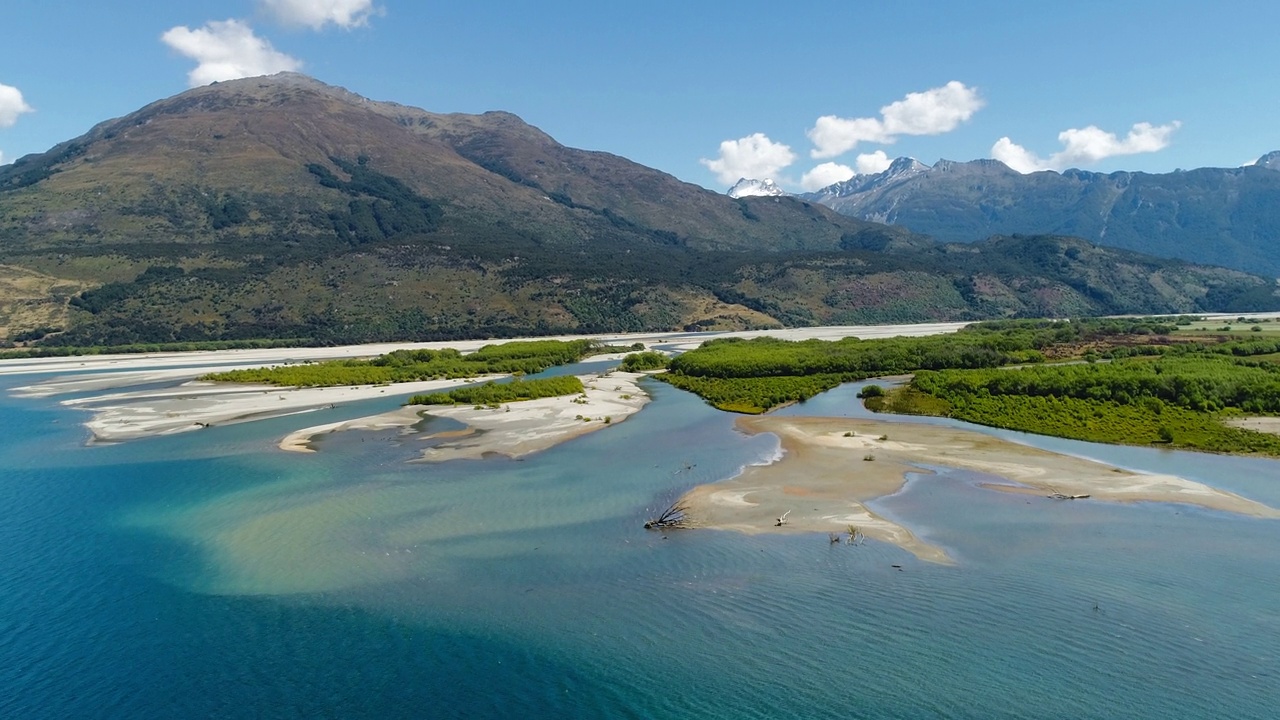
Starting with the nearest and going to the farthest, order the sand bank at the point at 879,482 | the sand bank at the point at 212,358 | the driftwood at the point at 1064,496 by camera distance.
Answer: the sand bank at the point at 879,482 → the driftwood at the point at 1064,496 → the sand bank at the point at 212,358

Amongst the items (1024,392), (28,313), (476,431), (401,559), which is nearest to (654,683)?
(401,559)

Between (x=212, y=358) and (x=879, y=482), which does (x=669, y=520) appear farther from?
(x=212, y=358)

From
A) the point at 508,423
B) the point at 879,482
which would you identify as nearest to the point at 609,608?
the point at 879,482

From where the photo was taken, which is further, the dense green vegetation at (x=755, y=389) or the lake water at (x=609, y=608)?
the dense green vegetation at (x=755, y=389)

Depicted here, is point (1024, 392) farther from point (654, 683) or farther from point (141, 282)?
point (141, 282)

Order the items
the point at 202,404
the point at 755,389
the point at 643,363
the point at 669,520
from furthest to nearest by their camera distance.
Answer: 1. the point at 643,363
2. the point at 755,389
3. the point at 202,404
4. the point at 669,520

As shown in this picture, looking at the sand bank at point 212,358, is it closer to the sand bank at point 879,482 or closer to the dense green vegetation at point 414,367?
the dense green vegetation at point 414,367

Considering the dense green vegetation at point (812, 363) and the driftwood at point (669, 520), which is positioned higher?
the dense green vegetation at point (812, 363)

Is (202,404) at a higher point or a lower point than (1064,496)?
higher

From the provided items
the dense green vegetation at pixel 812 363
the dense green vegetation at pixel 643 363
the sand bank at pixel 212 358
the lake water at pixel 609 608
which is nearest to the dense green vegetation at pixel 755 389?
the dense green vegetation at pixel 812 363
